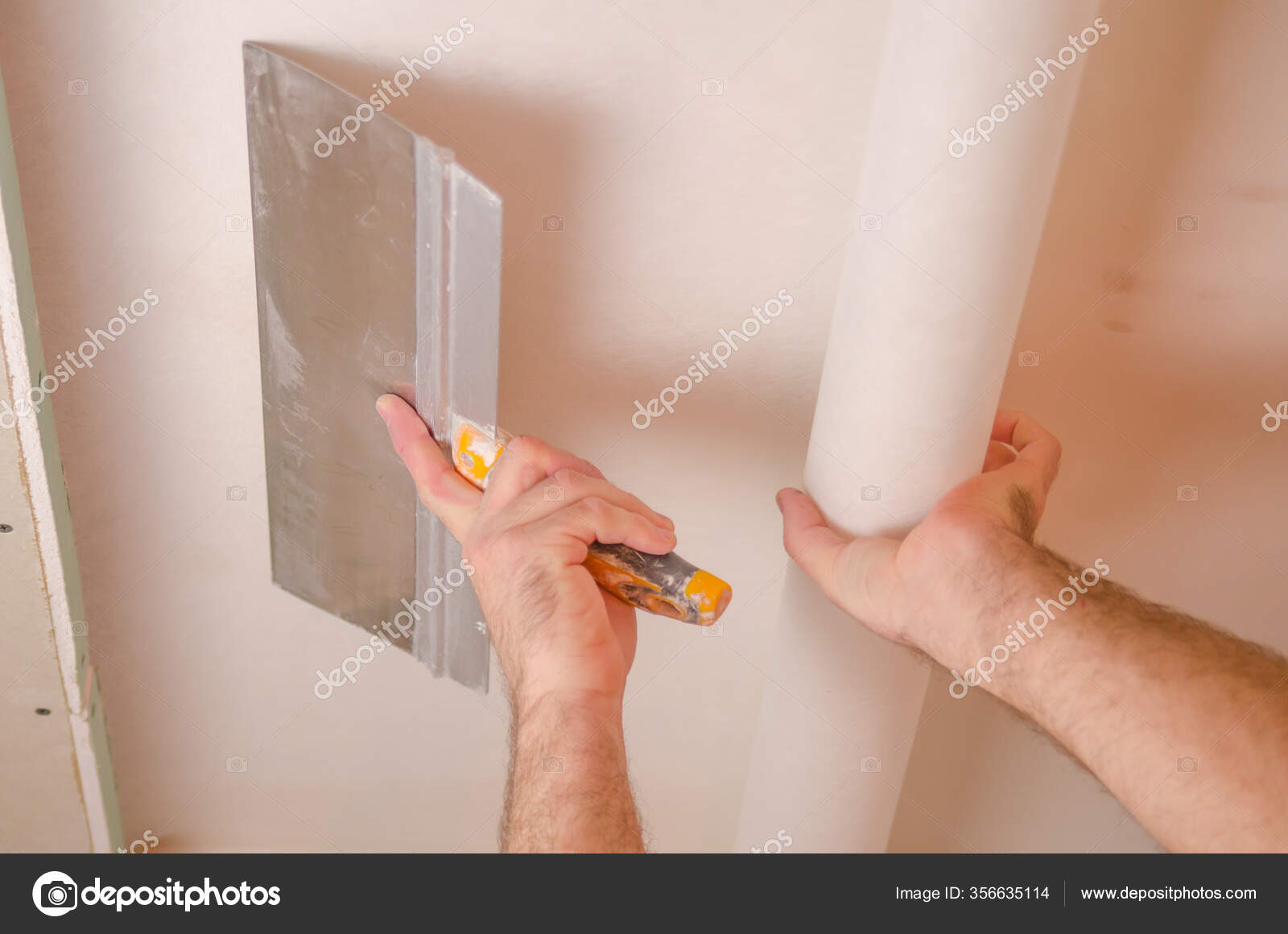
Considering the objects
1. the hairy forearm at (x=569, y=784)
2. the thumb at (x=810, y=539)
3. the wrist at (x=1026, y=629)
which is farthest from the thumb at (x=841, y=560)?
the hairy forearm at (x=569, y=784)

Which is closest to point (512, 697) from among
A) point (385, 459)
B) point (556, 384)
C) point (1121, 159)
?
point (385, 459)

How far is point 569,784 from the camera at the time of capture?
0.90 metres

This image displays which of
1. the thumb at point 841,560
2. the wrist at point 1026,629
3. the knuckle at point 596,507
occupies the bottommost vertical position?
the wrist at point 1026,629

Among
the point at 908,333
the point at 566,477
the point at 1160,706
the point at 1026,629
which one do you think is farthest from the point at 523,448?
the point at 1160,706

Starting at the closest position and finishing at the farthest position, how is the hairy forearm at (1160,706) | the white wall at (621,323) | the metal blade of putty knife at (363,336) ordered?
the hairy forearm at (1160,706), the metal blade of putty knife at (363,336), the white wall at (621,323)

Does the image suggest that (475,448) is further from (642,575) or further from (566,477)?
(642,575)

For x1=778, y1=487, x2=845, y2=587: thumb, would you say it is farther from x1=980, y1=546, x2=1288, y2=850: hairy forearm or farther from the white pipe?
x1=980, y1=546, x2=1288, y2=850: hairy forearm

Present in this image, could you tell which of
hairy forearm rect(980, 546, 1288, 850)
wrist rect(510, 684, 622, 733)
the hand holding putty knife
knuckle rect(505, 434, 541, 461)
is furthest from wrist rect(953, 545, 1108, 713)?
knuckle rect(505, 434, 541, 461)

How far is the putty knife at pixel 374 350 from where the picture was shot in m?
0.98

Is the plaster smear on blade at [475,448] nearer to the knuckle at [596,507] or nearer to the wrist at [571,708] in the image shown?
the knuckle at [596,507]
